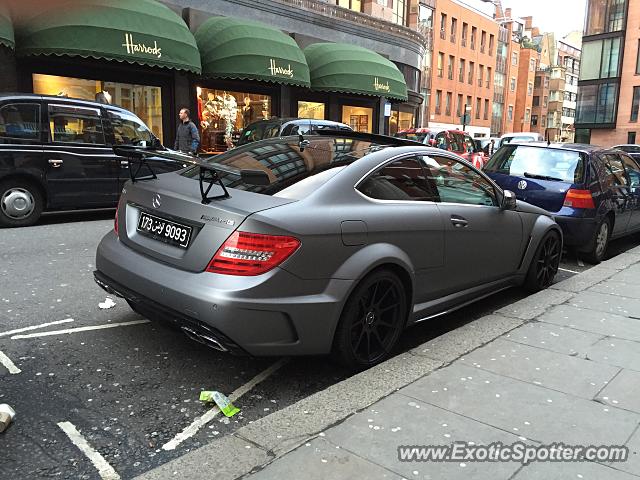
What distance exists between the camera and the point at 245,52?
52.9ft

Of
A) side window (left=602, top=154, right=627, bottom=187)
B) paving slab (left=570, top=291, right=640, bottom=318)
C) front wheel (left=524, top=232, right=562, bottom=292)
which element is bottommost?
paving slab (left=570, top=291, right=640, bottom=318)

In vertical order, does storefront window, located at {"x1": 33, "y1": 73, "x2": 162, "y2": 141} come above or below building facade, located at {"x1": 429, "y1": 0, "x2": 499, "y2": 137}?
below

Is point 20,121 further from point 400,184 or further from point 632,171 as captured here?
point 632,171

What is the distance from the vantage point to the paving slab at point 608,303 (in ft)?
16.7

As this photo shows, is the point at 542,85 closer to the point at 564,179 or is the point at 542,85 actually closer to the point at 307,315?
the point at 564,179

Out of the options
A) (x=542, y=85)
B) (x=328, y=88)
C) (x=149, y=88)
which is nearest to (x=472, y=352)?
(x=149, y=88)

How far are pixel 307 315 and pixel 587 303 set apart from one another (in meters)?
3.24

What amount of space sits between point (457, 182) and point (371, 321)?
1706 mm

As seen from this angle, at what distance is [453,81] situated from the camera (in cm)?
5616

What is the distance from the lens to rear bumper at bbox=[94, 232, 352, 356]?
3129 millimetres

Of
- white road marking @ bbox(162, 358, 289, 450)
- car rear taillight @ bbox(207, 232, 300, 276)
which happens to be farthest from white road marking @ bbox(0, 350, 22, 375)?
car rear taillight @ bbox(207, 232, 300, 276)

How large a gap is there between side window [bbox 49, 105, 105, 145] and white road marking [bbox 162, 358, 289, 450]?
6549 millimetres

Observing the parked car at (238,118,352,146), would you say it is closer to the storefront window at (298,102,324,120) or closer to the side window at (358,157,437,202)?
the side window at (358,157,437,202)

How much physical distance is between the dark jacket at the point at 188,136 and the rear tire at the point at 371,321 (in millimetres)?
10443
